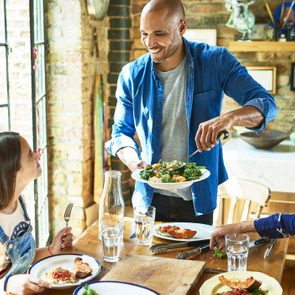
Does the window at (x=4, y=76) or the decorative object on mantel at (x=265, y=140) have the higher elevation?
the window at (x=4, y=76)

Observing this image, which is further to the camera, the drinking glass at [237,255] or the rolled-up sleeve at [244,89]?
the rolled-up sleeve at [244,89]

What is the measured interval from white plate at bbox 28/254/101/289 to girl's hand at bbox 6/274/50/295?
9 centimetres

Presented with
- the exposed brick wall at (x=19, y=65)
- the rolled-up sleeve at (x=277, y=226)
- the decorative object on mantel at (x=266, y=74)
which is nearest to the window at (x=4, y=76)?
the exposed brick wall at (x=19, y=65)

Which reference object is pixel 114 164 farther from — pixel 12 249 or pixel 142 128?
pixel 12 249

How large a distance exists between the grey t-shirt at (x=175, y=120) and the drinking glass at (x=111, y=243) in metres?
0.67

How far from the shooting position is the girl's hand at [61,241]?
85.2 inches

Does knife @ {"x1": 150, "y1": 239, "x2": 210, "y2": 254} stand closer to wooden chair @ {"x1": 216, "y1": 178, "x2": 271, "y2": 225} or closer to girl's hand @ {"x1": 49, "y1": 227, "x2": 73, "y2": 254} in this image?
girl's hand @ {"x1": 49, "y1": 227, "x2": 73, "y2": 254}

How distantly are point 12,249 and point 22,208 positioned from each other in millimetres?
202

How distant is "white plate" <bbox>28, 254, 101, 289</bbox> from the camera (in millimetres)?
1923

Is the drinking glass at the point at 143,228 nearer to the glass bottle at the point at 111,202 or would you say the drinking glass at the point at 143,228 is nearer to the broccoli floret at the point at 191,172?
the glass bottle at the point at 111,202

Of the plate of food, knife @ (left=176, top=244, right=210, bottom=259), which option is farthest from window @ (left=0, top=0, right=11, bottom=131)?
knife @ (left=176, top=244, right=210, bottom=259)

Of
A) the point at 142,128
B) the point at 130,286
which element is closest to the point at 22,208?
the point at 130,286

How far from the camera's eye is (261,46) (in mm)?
4469

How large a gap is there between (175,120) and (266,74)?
7.11 feet
